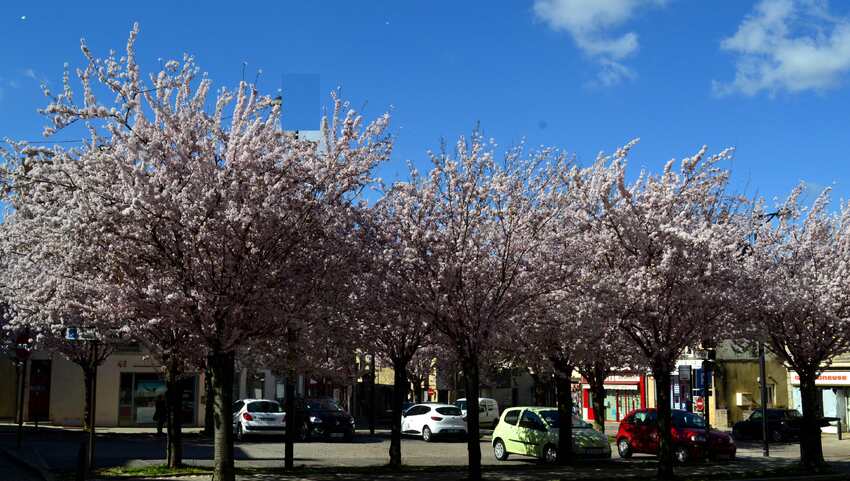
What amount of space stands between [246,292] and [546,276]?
6.24 meters

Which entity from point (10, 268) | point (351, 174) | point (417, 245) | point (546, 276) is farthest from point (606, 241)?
point (10, 268)

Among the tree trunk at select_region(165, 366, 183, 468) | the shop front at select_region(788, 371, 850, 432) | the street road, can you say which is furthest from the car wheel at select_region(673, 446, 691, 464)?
the shop front at select_region(788, 371, 850, 432)

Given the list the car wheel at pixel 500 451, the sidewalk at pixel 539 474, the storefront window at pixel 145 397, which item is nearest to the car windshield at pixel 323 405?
the storefront window at pixel 145 397

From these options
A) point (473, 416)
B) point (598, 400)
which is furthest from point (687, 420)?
point (473, 416)

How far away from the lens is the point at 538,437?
907 inches

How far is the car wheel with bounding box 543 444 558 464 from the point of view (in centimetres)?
2288

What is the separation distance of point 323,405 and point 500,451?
11.3 m

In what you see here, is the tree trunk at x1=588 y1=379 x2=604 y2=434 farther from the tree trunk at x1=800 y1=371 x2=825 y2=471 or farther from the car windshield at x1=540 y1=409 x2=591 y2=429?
the tree trunk at x1=800 y1=371 x2=825 y2=471

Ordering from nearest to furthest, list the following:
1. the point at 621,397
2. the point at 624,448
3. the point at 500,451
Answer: the point at 500,451, the point at 624,448, the point at 621,397

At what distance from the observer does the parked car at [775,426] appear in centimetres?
3566

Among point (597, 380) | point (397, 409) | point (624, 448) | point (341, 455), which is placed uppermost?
point (597, 380)

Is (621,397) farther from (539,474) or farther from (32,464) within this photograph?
(32,464)

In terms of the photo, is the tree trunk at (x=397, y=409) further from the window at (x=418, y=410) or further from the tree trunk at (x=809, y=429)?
the window at (x=418, y=410)

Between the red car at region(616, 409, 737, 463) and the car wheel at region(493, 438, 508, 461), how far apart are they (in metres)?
4.13
